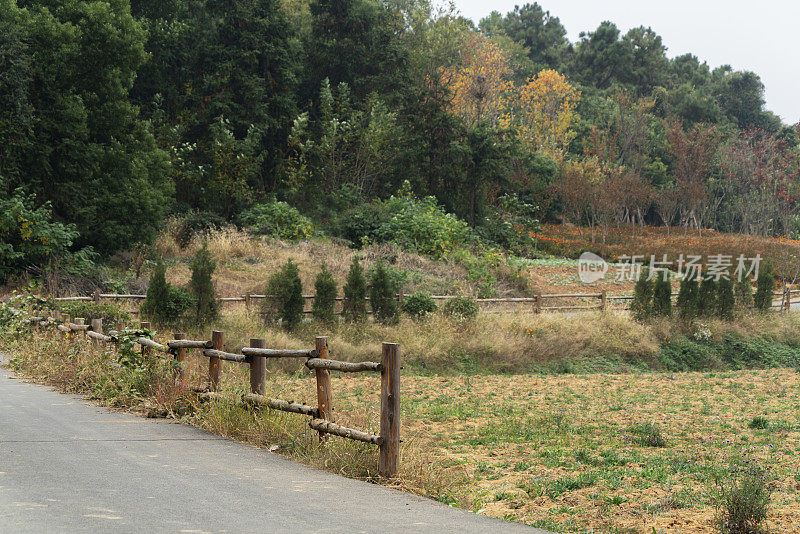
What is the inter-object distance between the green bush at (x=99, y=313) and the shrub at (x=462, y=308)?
330 inches

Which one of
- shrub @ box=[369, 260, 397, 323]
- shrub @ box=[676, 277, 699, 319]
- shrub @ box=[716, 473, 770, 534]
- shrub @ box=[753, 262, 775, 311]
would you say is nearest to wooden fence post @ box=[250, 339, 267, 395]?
shrub @ box=[716, 473, 770, 534]

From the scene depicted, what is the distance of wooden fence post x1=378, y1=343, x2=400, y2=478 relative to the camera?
6.40 meters

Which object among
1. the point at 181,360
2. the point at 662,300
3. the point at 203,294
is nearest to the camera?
the point at 181,360

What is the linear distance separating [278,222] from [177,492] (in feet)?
79.2

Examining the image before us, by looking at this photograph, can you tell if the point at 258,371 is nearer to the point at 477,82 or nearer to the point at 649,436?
the point at 649,436

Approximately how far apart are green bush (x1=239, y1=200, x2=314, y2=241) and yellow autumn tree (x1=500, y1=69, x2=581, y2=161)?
961 inches

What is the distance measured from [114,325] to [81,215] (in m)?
8.89

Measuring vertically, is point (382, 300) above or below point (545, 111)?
below

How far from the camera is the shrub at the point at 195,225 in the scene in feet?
93.9

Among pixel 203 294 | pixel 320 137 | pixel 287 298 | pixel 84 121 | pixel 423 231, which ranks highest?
pixel 320 137

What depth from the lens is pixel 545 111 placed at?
176 ft

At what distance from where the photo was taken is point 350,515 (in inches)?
208

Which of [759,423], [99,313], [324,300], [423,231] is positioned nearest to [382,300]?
[324,300]

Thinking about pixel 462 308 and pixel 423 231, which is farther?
pixel 423 231
